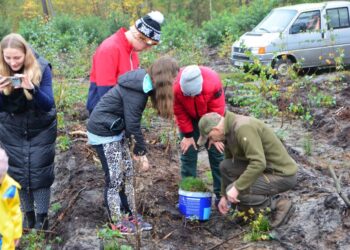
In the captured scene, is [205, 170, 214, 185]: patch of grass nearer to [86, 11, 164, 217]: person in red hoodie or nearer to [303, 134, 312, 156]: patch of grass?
[303, 134, 312, 156]: patch of grass

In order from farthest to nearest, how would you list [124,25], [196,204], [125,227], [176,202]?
[124,25] < [176,202] < [196,204] < [125,227]

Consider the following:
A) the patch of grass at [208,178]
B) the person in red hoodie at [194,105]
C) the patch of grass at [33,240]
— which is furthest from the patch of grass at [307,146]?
the patch of grass at [33,240]

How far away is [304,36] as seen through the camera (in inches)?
494

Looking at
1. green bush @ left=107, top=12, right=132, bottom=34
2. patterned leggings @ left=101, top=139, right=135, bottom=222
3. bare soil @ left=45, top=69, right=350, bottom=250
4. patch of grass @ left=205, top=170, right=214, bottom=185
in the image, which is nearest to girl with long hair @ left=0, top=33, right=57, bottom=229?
bare soil @ left=45, top=69, right=350, bottom=250

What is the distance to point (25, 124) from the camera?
4.39 meters

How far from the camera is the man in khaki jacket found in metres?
4.20

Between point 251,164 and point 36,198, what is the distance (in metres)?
1.91

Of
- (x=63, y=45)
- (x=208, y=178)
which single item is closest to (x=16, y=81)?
(x=208, y=178)

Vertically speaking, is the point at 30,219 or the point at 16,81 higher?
the point at 16,81

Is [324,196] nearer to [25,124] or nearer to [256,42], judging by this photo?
[25,124]

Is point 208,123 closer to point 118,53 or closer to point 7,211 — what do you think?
point 118,53

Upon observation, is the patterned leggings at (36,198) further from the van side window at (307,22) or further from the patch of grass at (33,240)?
the van side window at (307,22)

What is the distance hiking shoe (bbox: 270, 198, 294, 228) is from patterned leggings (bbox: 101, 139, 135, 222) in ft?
4.16

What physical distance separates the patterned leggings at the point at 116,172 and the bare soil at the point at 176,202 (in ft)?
0.94
